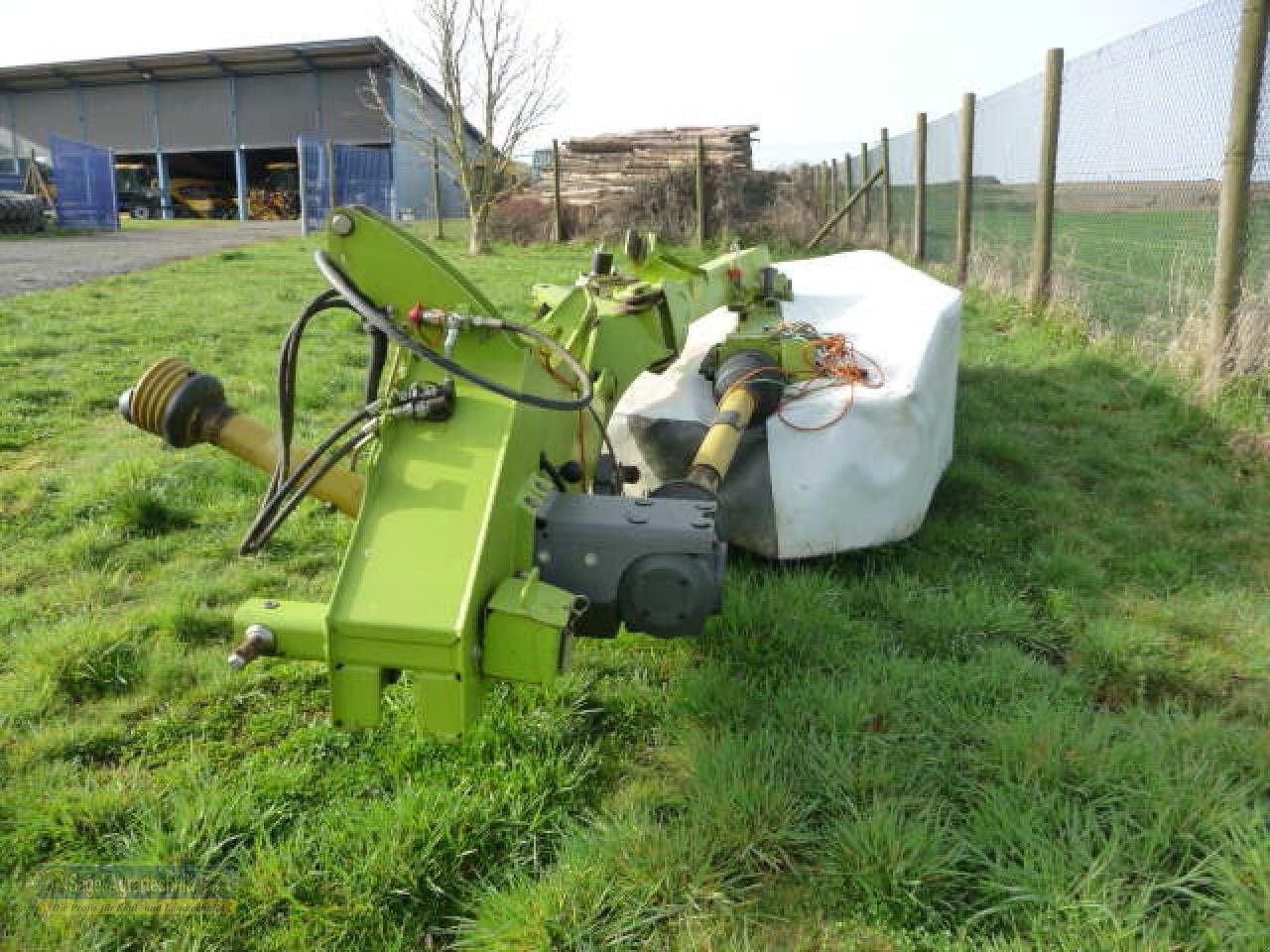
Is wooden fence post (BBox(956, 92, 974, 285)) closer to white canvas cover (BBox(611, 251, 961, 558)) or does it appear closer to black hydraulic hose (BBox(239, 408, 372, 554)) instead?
white canvas cover (BBox(611, 251, 961, 558))

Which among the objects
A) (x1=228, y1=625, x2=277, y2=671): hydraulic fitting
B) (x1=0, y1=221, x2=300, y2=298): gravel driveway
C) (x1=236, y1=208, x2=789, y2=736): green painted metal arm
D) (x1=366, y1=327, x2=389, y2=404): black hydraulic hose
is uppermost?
(x1=0, y1=221, x2=300, y2=298): gravel driveway

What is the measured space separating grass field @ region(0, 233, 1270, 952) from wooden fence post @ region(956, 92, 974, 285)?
590 cm

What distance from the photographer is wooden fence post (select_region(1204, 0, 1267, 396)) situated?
500cm

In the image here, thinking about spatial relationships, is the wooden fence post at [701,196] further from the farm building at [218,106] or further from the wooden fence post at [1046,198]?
the farm building at [218,106]

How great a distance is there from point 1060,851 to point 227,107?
1470 inches

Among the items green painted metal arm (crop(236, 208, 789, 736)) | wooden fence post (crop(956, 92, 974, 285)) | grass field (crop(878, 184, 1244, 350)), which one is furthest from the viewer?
wooden fence post (crop(956, 92, 974, 285))

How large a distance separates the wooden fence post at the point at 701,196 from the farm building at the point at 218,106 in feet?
52.3

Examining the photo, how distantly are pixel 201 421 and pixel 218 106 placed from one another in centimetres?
3628

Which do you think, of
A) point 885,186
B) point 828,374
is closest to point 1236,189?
point 828,374

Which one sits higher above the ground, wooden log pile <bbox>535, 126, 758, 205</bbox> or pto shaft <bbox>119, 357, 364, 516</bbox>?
wooden log pile <bbox>535, 126, 758, 205</bbox>

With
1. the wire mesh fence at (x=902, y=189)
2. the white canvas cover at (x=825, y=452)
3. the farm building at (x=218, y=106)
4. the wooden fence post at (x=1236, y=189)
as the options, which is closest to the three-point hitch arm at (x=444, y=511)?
the white canvas cover at (x=825, y=452)

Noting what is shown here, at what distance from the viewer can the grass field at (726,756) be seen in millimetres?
1903

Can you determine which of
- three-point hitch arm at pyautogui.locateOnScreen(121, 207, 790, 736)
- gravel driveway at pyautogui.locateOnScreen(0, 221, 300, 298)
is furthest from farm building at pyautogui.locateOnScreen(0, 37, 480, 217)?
three-point hitch arm at pyautogui.locateOnScreen(121, 207, 790, 736)

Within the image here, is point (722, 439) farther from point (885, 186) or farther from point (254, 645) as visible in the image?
point (885, 186)
